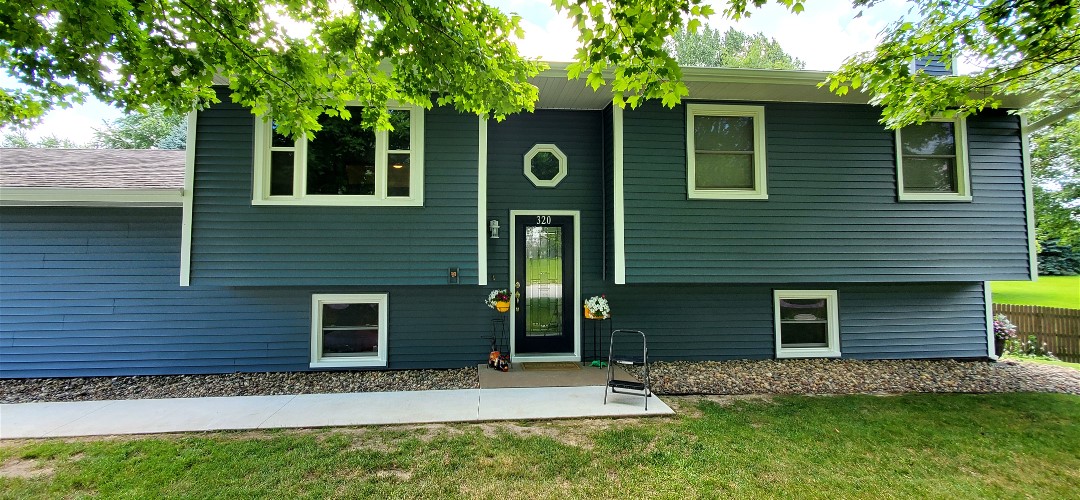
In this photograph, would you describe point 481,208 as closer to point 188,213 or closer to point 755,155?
point 188,213

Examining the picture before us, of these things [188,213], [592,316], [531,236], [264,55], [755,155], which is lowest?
[592,316]

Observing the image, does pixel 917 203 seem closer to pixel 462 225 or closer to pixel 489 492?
pixel 462 225

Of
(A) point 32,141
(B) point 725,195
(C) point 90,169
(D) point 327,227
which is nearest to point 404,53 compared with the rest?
(D) point 327,227

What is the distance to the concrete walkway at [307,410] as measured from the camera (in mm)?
3924

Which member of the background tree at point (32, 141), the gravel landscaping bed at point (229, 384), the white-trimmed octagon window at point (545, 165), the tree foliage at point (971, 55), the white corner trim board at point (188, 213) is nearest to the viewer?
the tree foliage at point (971, 55)

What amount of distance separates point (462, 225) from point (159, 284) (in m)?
4.01

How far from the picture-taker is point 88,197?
512 cm

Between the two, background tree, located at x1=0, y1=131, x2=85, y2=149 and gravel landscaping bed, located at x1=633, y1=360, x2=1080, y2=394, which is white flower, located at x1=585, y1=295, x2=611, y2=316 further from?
background tree, located at x1=0, y1=131, x2=85, y2=149

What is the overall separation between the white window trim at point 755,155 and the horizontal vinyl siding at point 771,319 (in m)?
1.34

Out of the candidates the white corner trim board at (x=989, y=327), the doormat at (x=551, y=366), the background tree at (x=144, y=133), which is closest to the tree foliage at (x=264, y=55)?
the doormat at (x=551, y=366)

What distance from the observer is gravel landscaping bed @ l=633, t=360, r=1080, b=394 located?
199 inches

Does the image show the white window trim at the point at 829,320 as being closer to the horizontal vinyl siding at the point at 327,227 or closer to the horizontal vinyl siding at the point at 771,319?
the horizontal vinyl siding at the point at 771,319

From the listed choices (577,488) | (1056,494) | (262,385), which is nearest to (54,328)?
(262,385)

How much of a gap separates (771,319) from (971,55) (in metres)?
3.76
